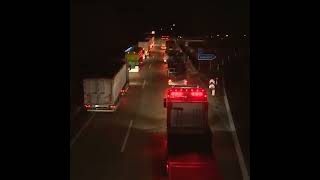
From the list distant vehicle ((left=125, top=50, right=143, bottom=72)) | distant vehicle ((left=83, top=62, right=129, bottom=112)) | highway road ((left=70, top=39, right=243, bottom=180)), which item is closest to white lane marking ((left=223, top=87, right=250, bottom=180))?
highway road ((left=70, top=39, right=243, bottom=180))

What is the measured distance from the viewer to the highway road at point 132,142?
19.5 m

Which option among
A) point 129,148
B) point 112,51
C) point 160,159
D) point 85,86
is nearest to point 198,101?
point 160,159

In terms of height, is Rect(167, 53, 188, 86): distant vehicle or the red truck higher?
Rect(167, 53, 188, 86): distant vehicle

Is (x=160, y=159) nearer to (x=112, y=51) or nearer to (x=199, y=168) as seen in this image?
(x=199, y=168)

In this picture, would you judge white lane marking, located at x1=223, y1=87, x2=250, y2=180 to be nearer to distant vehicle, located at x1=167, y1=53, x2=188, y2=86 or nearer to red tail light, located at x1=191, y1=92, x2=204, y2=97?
red tail light, located at x1=191, y1=92, x2=204, y2=97

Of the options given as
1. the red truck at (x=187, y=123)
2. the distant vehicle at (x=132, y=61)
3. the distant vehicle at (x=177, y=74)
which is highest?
the distant vehicle at (x=132, y=61)

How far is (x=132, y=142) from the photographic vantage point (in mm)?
24406

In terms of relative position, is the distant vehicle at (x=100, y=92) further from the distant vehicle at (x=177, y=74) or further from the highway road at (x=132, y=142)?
the distant vehicle at (x=177, y=74)

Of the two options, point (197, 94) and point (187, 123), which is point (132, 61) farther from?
point (187, 123)

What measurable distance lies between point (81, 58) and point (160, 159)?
29249mm

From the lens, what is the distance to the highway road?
19547 millimetres

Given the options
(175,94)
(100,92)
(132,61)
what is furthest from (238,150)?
(132,61)

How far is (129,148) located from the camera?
23.3 m

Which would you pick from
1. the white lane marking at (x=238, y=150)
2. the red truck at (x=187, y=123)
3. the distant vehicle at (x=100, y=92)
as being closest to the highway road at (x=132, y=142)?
the white lane marking at (x=238, y=150)
